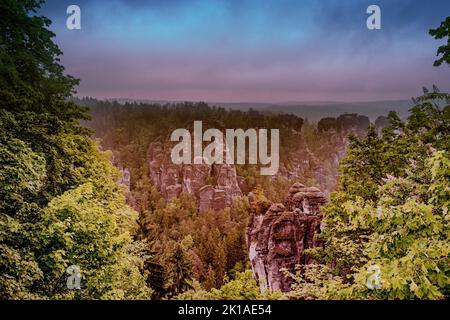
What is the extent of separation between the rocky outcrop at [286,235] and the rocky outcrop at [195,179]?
450 inches

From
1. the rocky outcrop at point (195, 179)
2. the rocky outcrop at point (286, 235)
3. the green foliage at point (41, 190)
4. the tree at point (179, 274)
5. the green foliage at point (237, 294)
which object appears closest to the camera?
the green foliage at point (237, 294)

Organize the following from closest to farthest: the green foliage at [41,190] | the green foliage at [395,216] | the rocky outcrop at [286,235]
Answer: the green foliage at [395,216] → the green foliage at [41,190] → the rocky outcrop at [286,235]

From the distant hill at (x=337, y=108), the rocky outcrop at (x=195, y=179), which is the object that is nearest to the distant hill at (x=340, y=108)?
the distant hill at (x=337, y=108)

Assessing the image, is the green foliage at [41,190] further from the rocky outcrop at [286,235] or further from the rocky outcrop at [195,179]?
the rocky outcrop at [195,179]

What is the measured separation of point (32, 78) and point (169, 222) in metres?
26.8

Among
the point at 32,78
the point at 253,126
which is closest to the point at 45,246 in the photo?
the point at 32,78

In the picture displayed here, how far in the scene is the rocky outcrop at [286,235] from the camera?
15531 millimetres

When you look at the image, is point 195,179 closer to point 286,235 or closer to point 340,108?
point 286,235

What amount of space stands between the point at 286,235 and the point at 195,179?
21.8 meters

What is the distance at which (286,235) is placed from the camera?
52.9 feet

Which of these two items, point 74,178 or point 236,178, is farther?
point 236,178

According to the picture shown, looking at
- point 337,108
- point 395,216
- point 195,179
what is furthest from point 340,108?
point 195,179
